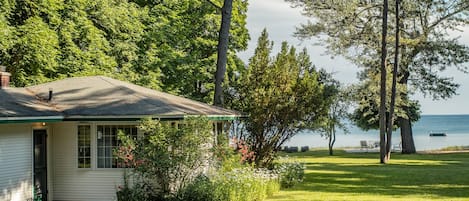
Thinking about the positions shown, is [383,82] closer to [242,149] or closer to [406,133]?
[406,133]

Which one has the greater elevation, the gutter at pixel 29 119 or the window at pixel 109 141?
the gutter at pixel 29 119

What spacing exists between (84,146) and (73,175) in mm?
766

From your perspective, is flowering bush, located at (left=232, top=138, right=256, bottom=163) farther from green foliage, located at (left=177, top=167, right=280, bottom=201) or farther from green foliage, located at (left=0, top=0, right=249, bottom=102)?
green foliage, located at (left=0, top=0, right=249, bottom=102)

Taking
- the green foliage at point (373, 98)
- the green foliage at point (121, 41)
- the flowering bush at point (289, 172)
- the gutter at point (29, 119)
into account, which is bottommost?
the flowering bush at point (289, 172)

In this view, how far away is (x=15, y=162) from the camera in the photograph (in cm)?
1297

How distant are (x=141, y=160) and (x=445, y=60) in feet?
99.5

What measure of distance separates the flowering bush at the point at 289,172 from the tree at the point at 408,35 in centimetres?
1521

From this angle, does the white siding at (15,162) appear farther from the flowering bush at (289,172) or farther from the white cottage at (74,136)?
the flowering bush at (289,172)

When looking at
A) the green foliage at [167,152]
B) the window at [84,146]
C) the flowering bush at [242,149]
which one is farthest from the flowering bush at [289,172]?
the window at [84,146]

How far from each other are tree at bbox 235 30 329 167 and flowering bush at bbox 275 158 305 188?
0.59 metres

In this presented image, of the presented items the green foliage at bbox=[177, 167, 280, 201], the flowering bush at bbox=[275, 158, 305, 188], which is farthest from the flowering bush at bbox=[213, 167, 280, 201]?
the flowering bush at bbox=[275, 158, 305, 188]

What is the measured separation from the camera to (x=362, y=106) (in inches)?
1638

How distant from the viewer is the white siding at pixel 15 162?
494 inches

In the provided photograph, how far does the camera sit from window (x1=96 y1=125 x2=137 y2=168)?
46.9 ft
